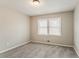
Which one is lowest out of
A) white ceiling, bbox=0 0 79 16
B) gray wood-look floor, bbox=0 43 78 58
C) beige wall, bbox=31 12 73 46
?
gray wood-look floor, bbox=0 43 78 58

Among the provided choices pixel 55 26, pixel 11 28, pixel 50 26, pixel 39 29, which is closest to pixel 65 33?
pixel 55 26

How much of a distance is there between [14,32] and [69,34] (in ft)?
11.0

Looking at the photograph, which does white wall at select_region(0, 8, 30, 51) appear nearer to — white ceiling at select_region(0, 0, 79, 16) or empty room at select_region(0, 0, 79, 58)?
empty room at select_region(0, 0, 79, 58)

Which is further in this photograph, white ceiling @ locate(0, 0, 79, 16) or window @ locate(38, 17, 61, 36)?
window @ locate(38, 17, 61, 36)

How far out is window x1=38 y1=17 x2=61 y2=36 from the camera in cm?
446

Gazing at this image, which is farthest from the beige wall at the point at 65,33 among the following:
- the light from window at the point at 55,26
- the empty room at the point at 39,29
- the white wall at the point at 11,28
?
the white wall at the point at 11,28

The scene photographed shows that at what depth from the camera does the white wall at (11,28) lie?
129 inches

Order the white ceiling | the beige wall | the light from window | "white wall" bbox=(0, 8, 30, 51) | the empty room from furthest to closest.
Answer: the light from window, the beige wall, "white wall" bbox=(0, 8, 30, 51), the empty room, the white ceiling

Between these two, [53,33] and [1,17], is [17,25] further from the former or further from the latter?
[53,33]

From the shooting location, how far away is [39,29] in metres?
5.19

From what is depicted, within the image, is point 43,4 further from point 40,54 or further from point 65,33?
point 65,33

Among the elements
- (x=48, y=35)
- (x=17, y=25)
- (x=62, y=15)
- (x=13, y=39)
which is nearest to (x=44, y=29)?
(x=48, y=35)

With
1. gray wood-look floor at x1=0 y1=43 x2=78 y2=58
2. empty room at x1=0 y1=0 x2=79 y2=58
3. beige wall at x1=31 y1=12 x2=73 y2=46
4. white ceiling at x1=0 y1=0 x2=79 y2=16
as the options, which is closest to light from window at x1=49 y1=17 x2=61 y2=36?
empty room at x1=0 y1=0 x2=79 y2=58

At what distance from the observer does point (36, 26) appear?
5.25 metres
